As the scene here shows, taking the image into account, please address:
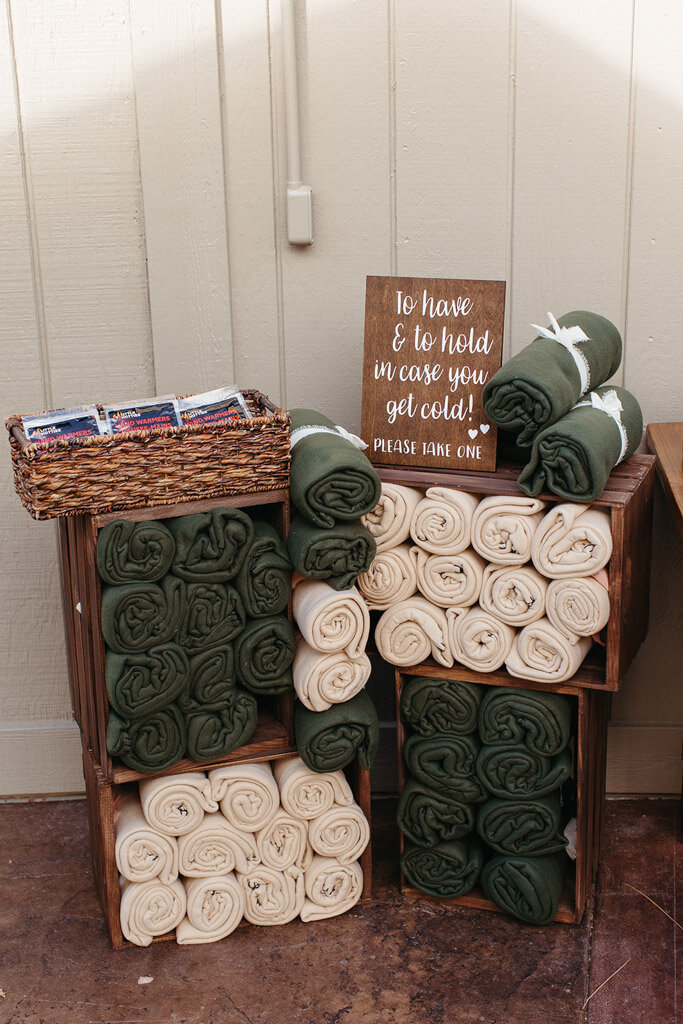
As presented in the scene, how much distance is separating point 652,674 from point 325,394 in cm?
113

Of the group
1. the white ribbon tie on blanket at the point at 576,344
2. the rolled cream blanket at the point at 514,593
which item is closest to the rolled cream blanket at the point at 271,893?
the rolled cream blanket at the point at 514,593

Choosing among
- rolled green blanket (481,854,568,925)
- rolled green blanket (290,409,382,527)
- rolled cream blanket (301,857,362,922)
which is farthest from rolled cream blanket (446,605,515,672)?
rolled cream blanket (301,857,362,922)

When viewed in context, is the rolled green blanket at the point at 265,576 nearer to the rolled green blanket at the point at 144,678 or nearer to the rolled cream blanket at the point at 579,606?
the rolled green blanket at the point at 144,678

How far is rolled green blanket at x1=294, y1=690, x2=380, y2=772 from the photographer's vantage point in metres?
2.13

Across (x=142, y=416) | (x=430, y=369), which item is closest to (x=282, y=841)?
(x=142, y=416)

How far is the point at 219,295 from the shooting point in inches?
97.4

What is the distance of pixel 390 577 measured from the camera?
7.12 feet

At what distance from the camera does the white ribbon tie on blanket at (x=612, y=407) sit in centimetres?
207

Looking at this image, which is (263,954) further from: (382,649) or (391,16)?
(391,16)

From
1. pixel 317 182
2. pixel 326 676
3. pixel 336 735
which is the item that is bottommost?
pixel 336 735

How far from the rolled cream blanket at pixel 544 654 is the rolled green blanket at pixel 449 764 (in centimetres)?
22

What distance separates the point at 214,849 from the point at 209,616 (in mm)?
548

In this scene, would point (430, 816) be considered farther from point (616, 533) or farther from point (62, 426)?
point (62, 426)

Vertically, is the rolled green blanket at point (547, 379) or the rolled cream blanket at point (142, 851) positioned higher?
the rolled green blanket at point (547, 379)
